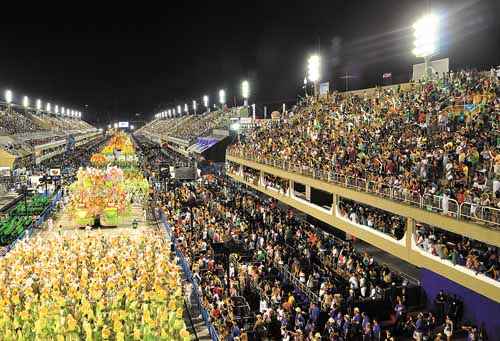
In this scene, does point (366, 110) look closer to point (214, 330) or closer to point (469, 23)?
point (469, 23)

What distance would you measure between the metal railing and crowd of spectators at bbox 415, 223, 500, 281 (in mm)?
1123

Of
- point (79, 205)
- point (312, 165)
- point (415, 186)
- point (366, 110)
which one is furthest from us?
point (79, 205)

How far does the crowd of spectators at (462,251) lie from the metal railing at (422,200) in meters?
1.12

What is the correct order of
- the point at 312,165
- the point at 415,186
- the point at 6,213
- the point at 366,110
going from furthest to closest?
the point at 6,213 → the point at 366,110 → the point at 312,165 → the point at 415,186

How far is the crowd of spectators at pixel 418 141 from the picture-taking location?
1748 cm

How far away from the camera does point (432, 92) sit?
2636cm

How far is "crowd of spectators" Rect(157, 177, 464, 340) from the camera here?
54.0ft

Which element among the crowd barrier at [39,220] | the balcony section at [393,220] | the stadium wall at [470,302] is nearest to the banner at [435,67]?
the balcony section at [393,220]

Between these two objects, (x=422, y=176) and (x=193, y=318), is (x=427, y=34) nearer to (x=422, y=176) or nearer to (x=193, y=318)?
(x=422, y=176)

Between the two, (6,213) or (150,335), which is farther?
(6,213)

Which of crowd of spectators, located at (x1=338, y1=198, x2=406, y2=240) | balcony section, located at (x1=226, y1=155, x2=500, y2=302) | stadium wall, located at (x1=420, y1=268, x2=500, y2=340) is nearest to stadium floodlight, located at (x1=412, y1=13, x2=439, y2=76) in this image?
balcony section, located at (x1=226, y1=155, x2=500, y2=302)

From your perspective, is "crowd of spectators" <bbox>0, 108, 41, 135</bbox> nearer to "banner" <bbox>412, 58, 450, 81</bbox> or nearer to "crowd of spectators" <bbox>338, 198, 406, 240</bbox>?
"banner" <bbox>412, 58, 450, 81</bbox>

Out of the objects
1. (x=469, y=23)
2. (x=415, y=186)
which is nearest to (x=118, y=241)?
(x=415, y=186)

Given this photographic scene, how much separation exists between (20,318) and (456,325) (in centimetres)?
1336
